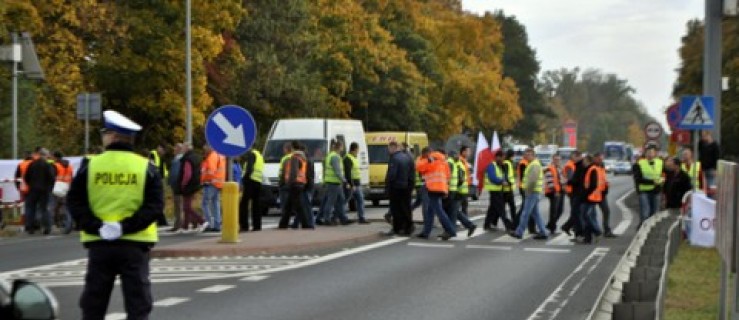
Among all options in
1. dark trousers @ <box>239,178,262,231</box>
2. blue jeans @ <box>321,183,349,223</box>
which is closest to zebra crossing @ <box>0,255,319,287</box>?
dark trousers @ <box>239,178,262,231</box>

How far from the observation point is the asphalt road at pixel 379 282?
38.3 ft

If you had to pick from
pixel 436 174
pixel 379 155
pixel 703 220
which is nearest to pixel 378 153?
pixel 379 155

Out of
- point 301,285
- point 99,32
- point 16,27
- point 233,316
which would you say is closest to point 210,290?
point 301,285

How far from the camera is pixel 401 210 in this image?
73.5 feet

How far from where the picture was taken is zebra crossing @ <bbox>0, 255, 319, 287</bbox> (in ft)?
47.1

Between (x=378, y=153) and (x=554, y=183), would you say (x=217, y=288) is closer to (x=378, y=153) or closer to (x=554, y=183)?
(x=554, y=183)

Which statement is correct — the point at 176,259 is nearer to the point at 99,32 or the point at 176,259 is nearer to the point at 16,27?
the point at 16,27

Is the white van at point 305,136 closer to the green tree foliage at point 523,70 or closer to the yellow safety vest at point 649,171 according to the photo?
the yellow safety vest at point 649,171

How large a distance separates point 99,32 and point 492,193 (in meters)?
19.2

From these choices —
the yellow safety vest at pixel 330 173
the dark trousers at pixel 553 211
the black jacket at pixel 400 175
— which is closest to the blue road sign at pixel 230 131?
the black jacket at pixel 400 175

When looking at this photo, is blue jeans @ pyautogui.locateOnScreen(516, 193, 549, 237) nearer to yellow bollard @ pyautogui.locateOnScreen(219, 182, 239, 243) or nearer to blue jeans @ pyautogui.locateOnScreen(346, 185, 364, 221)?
blue jeans @ pyautogui.locateOnScreen(346, 185, 364, 221)

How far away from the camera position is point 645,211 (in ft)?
82.3

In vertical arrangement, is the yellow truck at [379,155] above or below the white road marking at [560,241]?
above

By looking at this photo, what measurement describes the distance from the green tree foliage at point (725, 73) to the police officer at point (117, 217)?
46.2 m
